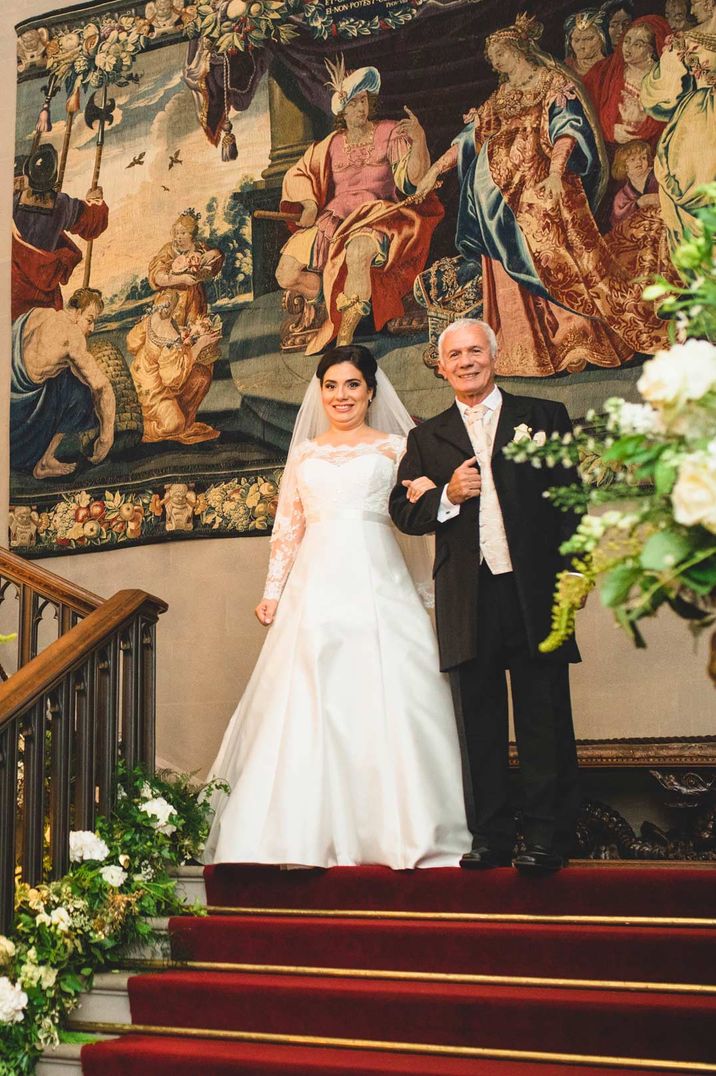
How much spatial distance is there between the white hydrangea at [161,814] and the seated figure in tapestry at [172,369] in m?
3.23

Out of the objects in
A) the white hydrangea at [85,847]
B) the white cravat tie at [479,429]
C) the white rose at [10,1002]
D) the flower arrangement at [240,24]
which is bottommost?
the white rose at [10,1002]

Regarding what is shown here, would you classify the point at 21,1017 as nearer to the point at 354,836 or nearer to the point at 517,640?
the point at 354,836

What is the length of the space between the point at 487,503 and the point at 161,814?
1.60 metres

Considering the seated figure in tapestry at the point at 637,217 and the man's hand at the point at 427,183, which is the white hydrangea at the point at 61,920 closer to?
the seated figure in tapestry at the point at 637,217

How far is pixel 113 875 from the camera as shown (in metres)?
4.34

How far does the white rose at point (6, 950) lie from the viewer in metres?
3.94

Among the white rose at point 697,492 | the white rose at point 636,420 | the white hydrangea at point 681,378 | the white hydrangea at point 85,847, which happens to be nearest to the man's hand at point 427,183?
the white hydrangea at point 85,847

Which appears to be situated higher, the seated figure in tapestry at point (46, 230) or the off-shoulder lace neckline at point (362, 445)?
the seated figure in tapestry at point (46, 230)

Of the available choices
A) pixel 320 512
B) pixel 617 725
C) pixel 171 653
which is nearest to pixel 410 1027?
pixel 320 512

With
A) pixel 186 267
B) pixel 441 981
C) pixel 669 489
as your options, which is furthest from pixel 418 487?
pixel 186 267

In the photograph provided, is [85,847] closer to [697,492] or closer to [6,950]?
[6,950]

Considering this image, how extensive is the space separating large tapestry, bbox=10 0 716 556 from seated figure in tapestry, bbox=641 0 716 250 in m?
0.01

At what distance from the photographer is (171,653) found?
24.3ft

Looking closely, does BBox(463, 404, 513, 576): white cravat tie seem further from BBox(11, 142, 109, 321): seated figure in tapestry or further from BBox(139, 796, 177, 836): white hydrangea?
BBox(11, 142, 109, 321): seated figure in tapestry
